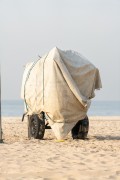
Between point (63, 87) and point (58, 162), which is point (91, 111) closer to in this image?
point (63, 87)

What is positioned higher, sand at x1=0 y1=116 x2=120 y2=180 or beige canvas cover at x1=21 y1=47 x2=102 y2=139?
beige canvas cover at x1=21 y1=47 x2=102 y2=139

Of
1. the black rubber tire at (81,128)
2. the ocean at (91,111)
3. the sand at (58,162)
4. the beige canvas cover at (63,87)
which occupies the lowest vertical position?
the ocean at (91,111)

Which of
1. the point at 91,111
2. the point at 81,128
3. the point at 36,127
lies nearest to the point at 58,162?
the point at 81,128

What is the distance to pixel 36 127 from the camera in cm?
1554

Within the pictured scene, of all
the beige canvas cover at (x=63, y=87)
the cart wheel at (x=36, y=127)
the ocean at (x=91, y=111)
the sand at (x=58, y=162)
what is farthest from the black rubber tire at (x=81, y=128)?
the ocean at (x=91, y=111)

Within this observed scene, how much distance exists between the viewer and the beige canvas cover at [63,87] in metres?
14.6

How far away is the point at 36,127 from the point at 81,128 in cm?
148

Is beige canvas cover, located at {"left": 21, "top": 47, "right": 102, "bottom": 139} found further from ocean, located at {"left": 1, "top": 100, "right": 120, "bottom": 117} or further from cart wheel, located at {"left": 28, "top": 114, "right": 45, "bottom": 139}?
ocean, located at {"left": 1, "top": 100, "right": 120, "bottom": 117}

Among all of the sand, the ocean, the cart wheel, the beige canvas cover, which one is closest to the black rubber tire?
the beige canvas cover

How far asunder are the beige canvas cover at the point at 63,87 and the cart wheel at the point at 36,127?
27 cm

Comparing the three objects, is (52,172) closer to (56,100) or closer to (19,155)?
(19,155)

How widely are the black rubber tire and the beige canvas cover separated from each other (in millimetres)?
571

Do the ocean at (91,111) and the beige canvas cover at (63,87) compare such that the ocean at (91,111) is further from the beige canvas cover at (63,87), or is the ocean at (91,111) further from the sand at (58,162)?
the sand at (58,162)

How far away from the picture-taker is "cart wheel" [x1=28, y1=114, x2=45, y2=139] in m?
15.4
